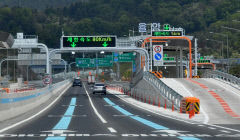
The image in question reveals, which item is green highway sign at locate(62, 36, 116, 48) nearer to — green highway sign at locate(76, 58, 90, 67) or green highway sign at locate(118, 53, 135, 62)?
green highway sign at locate(118, 53, 135, 62)

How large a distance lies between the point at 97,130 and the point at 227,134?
186 inches

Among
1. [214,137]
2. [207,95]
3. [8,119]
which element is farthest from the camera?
[207,95]

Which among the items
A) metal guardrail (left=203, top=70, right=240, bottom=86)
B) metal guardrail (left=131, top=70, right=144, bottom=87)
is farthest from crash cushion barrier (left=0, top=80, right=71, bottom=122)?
metal guardrail (left=203, top=70, right=240, bottom=86)

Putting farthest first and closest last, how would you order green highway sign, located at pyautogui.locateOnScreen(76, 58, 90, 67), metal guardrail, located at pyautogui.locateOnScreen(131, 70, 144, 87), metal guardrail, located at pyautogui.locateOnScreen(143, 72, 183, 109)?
green highway sign, located at pyautogui.locateOnScreen(76, 58, 90, 67), metal guardrail, located at pyautogui.locateOnScreen(131, 70, 144, 87), metal guardrail, located at pyautogui.locateOnScreen(143, 72, 183, 109)

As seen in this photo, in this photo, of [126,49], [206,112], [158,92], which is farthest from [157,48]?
[206,112]

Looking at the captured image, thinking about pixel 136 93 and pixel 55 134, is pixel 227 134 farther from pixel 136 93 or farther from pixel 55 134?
pixel 136 93

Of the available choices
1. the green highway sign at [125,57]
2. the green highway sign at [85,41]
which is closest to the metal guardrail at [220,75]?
the green highway sign at [85,41]

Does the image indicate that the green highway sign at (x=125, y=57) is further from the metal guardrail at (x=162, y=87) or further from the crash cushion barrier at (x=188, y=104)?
the crash cushion barrier at (x=188, y=104)

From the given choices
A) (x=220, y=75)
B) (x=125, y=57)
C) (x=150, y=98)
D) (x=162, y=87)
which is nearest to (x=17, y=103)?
(x=162, y=87)

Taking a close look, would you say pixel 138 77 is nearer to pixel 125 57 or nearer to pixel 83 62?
pixel 125 57

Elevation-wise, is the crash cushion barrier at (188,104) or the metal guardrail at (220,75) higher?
the metal guardrail at (220,75)

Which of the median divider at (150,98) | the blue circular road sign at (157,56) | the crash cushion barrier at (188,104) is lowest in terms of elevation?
the median divider at (150,98)

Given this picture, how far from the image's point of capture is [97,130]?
1692 cm

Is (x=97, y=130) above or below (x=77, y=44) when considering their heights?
below
